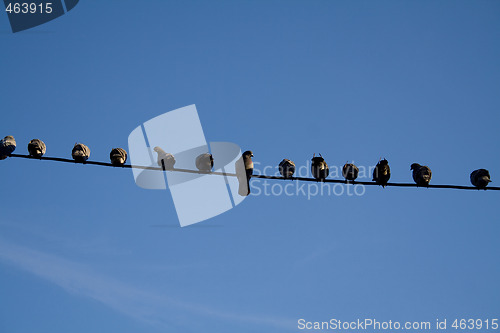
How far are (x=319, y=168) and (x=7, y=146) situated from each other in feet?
31.9

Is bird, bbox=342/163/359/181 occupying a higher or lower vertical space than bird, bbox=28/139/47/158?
lower

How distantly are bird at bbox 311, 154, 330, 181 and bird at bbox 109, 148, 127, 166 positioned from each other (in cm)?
571

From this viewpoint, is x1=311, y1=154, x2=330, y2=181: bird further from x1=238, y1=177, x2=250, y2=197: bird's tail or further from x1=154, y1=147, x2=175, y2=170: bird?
x1=154, y1=147, x2=175, y2=170: bird

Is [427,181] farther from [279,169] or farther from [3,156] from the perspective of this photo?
[3,156]

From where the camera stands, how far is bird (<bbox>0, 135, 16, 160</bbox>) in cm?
1858

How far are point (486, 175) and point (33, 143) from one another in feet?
44.8

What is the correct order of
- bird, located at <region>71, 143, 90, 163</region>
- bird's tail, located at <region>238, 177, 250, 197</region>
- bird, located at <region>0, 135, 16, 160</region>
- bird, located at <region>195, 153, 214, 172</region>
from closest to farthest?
1. bird's tail, located at <region>238, 177, 250, 197</region>
2. bird, located at <region>71, 143, 90, 163</region>
3. bird, located at <region>195, 153, 214, 172</region>
4. bird, located at <region>0, 135, 16, 160</region>

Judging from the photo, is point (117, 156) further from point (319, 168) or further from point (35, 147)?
point (319, 168)

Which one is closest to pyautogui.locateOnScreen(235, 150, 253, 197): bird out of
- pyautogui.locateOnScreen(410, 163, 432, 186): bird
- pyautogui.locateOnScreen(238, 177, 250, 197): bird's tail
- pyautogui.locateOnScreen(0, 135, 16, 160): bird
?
pyautogui.locateOnScreen(238, 177, 250, 197): bird's tail

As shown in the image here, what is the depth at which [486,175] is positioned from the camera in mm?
17625

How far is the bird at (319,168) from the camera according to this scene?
17.7 meters

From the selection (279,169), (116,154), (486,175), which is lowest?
(486,175)

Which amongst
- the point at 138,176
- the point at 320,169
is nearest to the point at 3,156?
the point at 138,176

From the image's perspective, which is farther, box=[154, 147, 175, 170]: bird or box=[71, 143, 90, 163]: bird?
box=[154, 147, 175, 170]: bird
